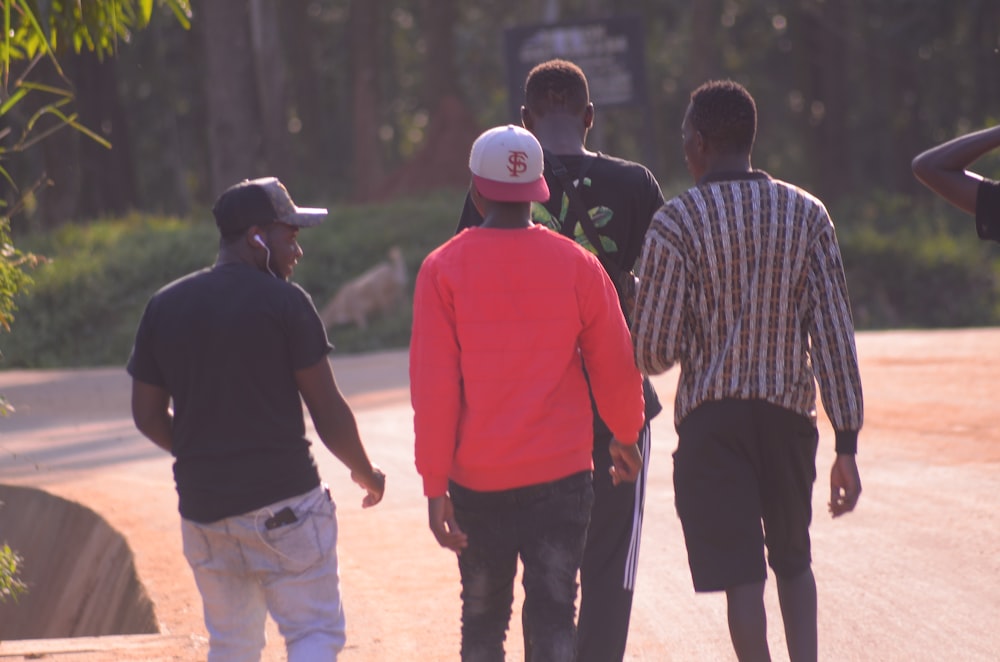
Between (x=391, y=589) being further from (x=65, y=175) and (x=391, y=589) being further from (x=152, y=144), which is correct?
(x=152, y=144)

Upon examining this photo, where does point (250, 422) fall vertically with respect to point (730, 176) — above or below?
below

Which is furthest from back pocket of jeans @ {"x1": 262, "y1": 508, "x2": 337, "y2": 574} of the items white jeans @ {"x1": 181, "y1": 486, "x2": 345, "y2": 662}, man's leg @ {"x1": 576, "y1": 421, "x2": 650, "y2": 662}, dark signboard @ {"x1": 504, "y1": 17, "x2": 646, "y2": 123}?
dark signboard @ {"x1": 504, "y1": 17, "x2": 646, "y2": 123}

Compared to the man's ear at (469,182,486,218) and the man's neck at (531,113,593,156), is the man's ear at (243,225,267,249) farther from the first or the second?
the man's neck at (531,113,593,156)

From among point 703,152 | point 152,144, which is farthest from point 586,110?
point 152,144

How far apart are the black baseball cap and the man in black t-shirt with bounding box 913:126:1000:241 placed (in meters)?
1.69

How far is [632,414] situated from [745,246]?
56cm

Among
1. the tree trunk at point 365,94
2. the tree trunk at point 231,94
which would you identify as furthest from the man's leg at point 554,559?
the tree trunk at point 365,94

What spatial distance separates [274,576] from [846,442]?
165 centimetres

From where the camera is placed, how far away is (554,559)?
3.73 metres

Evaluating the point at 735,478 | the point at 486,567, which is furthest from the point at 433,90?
the point at 486,567

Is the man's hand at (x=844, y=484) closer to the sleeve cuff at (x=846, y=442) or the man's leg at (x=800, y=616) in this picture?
the sleeve cuff at (x=846, y=442)

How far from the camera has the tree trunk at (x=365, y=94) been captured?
114 ft

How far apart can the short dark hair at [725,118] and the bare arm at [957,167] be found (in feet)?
1.58

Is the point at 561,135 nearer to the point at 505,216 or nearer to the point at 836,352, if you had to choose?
the point at 505,216
